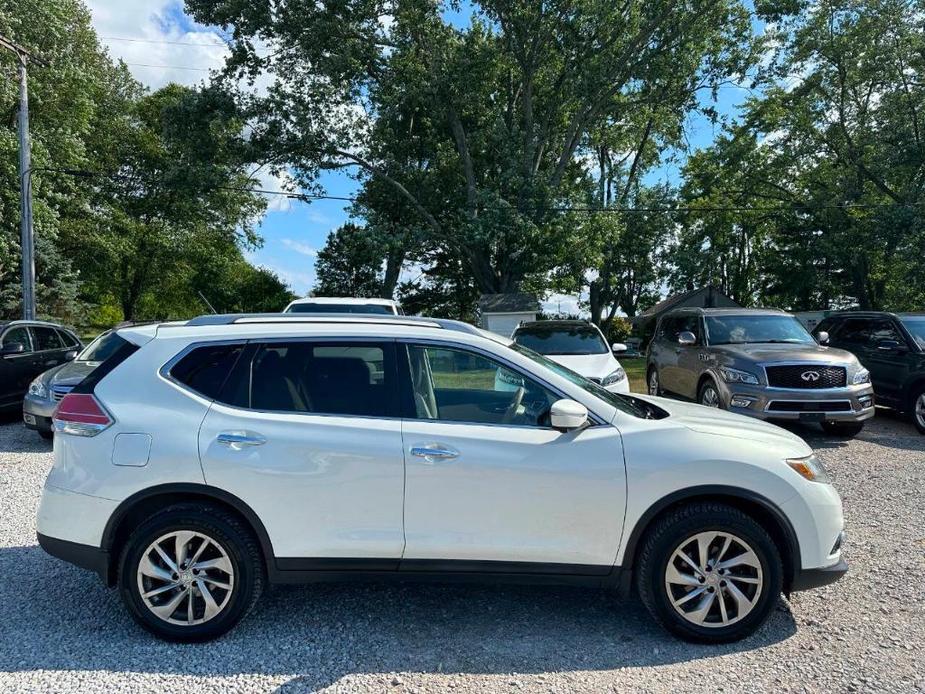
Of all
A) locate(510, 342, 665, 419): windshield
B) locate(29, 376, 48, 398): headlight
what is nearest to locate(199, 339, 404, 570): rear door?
locate(510, 342, 665, 419): windshield

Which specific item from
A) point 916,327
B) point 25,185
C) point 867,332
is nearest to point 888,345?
point 916,327

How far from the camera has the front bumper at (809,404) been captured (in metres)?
7.89

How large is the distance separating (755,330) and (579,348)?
262 cm

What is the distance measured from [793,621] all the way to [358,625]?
8.09ft

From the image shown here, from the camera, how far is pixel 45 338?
1069 cm

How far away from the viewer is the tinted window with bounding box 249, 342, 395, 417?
3.47 meters

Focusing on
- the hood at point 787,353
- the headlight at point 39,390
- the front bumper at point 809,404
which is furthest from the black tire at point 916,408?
the headlight at point 39,390

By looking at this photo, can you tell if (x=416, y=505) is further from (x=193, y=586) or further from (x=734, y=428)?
(x=734, y=428)

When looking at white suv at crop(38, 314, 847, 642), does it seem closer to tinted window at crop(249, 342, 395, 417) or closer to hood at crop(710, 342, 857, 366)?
tinted window at crop(249, 342, 395, 417)

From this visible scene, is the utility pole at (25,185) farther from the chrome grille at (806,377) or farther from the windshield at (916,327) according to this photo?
the windshield at (916,327)

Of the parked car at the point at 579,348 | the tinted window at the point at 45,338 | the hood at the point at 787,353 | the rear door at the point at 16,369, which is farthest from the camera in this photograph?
the tinted window at the point at 45,338

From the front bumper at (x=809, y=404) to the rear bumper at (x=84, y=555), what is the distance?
725 cm

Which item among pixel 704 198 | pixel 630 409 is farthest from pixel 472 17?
pixel 630 409

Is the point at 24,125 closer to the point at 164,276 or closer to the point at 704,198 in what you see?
the point at 164,276
